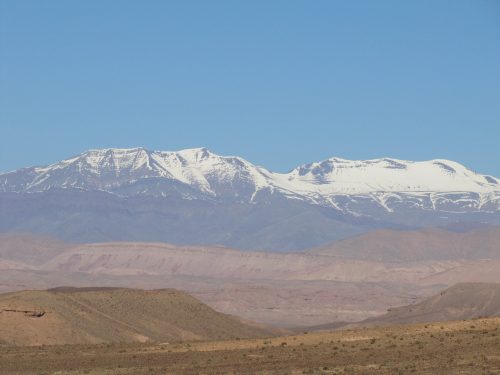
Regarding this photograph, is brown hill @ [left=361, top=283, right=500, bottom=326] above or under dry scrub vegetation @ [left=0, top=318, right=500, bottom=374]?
above

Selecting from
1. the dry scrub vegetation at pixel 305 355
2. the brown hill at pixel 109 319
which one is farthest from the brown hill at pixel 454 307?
the dry scrub vegetation at pixel 305 355

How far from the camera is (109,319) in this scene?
9894cm

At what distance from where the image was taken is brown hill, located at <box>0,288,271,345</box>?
88.2 meters

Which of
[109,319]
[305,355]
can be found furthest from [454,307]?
[305,355]

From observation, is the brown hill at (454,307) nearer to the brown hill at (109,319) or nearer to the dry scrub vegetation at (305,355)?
the brown hill at (109,319)

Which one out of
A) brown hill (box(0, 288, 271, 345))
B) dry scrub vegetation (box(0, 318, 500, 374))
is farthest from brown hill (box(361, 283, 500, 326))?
dry scrub vegetation (box(0, 318, 500, 374))

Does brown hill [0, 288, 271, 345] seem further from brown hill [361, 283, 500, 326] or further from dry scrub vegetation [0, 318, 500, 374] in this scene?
brown hill [361, 283, 500, 326]

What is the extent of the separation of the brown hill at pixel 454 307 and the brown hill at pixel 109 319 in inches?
2222

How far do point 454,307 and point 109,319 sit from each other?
90480 mm

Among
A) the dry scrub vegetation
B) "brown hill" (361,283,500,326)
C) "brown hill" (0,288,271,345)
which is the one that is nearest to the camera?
the dry scrub vegetation

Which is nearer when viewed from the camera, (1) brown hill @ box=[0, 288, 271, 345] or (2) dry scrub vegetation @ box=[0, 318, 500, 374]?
(2) dry scrub vegetation @ box=[0, 318, 500, 374]

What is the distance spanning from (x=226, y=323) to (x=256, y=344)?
45.0m

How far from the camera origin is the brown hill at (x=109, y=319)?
3474 inches

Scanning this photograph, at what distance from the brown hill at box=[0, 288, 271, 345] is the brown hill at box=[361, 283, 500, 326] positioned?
185 feet
